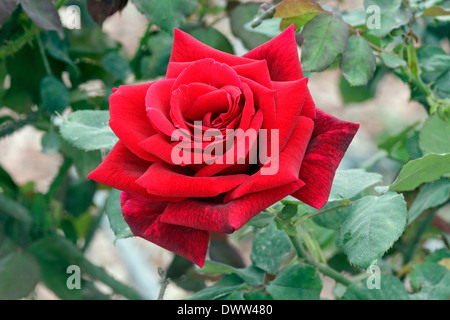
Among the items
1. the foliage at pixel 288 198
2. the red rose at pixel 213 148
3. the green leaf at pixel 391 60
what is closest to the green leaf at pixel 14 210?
the foliage at pixel 288 198

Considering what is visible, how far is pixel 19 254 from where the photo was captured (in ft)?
2.08

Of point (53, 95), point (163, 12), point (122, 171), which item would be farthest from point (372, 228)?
point (53, 95)

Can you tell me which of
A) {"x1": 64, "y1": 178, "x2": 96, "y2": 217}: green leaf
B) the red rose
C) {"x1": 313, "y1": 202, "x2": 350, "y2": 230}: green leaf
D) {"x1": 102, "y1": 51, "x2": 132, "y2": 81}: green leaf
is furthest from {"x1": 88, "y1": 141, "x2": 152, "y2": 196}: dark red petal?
{"x1": 64, "y1": 178, "x2": 96, "y2": 217}: green leaf

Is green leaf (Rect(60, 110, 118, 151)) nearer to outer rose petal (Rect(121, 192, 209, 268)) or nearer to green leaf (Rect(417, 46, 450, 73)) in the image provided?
outer rose petal (Rect(121, 192, 209, 268))

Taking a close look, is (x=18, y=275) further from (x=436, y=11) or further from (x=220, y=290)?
(x=436, y=11)

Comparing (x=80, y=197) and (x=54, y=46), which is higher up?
(x=54, y=46)

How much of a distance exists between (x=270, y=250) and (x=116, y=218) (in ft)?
0.50

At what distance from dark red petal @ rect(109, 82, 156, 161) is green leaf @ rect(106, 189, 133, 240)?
0.30 feet

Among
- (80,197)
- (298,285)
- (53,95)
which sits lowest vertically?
(80,197)

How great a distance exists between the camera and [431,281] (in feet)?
1.56

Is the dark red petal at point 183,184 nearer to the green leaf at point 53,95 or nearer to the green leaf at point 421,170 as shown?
the green leaf at point 421,170

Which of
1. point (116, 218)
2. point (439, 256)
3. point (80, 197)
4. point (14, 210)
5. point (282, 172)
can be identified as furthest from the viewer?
point (80, 197)

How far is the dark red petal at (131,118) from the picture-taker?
30 cm
